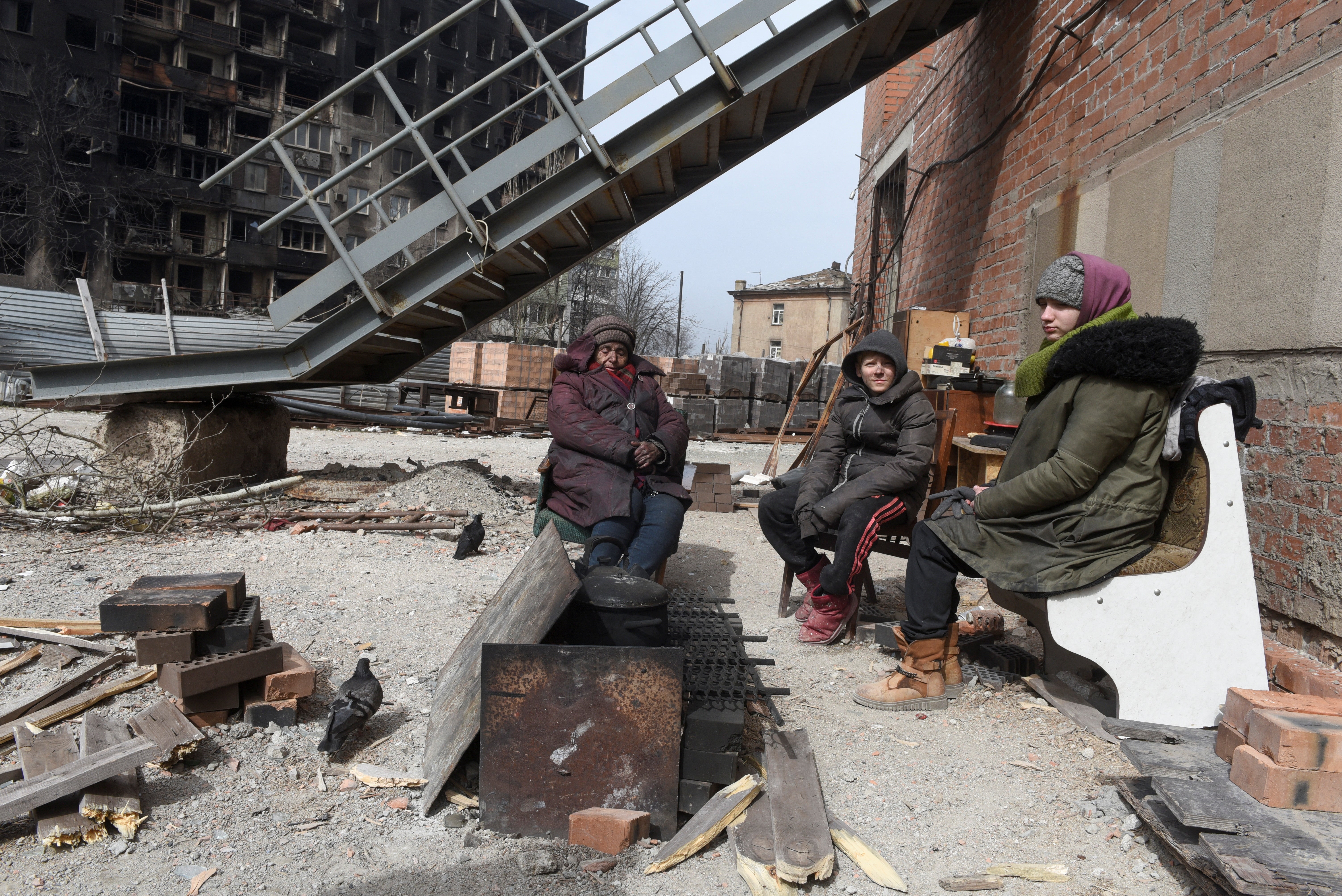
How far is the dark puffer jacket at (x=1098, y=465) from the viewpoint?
274 centimetres

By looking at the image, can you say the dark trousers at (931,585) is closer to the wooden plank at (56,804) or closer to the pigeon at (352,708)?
the pigeon at (352,708)

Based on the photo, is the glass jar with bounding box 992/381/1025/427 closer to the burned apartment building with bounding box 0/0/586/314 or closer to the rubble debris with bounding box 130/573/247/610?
the rubble debris with bounding box 130/573/247/610

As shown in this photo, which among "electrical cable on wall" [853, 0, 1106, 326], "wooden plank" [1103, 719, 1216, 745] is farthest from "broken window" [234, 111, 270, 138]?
"wooden plank" [1103, 719, 1216, 745]

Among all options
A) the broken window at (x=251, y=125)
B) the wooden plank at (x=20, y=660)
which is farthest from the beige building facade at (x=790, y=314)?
the wooden plank at (x=20, y=660)

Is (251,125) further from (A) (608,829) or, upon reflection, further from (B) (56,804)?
(A) (608,829)

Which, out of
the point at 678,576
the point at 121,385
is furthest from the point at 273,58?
the point at 678,576

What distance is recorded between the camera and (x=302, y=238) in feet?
133

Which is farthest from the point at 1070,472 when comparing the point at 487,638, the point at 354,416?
the point at 354,416

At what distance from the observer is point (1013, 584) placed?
2.90m

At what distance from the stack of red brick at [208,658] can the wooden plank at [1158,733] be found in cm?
277

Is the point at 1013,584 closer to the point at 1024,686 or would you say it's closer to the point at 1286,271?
the point at 1024,686

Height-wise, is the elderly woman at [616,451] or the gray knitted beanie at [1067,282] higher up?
the gray knitted beanie at [1067,282]

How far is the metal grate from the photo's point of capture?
2.67 meters

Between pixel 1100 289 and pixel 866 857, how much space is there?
2197 mm
